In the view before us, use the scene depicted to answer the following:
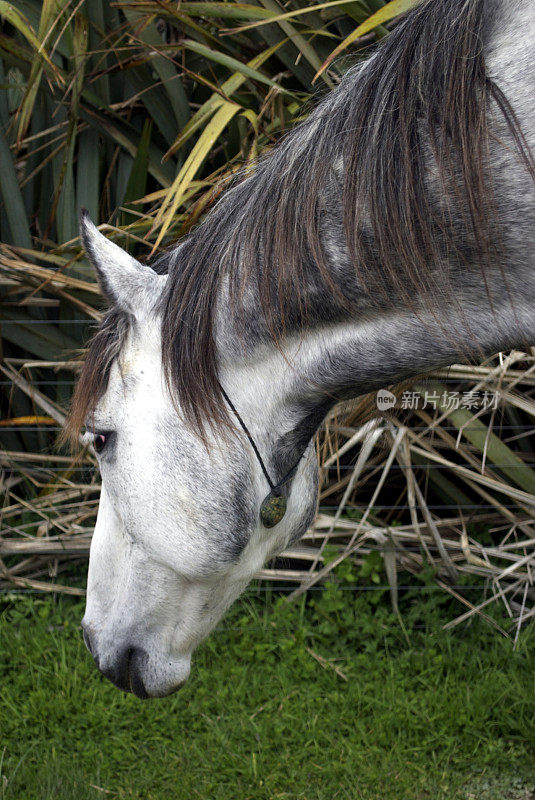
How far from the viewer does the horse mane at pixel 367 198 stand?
3.68 feet

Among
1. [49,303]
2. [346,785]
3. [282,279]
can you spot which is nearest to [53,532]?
[49,303]

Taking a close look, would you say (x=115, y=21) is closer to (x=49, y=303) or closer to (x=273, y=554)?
(x=49, y=303)

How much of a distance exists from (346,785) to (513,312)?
1.89m

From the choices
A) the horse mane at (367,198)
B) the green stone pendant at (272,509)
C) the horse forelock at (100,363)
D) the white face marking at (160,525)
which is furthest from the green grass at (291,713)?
the horse mane at (367,198)

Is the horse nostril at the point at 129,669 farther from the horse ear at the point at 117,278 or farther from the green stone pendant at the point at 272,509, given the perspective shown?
the horse ear at the point at 117,278

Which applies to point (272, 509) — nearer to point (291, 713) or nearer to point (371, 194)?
point (371, 194)

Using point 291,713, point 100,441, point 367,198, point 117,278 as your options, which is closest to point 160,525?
point 100,441

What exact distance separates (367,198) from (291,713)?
215cm

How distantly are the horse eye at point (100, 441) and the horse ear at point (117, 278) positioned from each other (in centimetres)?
26

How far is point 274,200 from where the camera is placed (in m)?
1.32

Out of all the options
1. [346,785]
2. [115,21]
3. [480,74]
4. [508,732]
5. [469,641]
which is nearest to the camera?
[480,74]

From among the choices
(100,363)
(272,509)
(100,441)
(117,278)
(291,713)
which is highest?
(117,278)

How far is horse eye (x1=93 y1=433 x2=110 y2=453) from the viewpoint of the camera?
1499 millimetres

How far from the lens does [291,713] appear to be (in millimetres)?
2742
